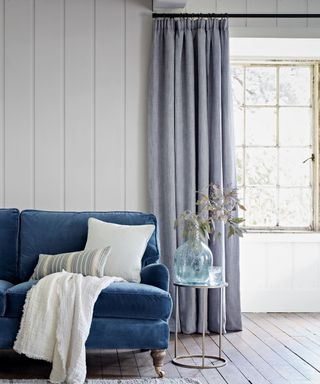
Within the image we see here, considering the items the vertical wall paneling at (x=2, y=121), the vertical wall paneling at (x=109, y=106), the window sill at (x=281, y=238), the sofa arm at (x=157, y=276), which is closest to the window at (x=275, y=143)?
the window sill at (x=281, y=238)

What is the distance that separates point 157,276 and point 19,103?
77.5 inches

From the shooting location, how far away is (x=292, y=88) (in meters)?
6.83

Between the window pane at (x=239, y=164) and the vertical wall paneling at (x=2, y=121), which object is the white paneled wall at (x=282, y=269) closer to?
the window pane at (x=239, y=164)

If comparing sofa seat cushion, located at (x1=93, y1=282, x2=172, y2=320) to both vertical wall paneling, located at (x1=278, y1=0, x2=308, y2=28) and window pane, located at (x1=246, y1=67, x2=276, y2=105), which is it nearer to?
vertical wall paneling, located at (x1=278, y1=0, x2=308, y2=28)

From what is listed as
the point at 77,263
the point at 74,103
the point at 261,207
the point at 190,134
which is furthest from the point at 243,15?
the point at 77,263

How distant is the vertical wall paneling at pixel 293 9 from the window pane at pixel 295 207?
5.20ft

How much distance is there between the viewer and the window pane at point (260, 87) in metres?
6.80

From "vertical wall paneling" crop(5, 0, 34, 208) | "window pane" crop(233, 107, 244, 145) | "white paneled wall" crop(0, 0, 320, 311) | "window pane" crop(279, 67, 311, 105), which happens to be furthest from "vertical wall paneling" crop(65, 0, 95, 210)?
"window pane" crop(279, 67, 311, 105)

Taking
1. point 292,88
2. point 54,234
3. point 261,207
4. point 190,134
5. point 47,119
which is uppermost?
point 292,88

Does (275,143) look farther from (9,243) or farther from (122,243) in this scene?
(9,243)

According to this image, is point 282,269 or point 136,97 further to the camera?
point 282,269

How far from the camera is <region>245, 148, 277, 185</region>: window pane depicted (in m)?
6.80

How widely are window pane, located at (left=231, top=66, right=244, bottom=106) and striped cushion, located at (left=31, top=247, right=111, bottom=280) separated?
2.64 metres

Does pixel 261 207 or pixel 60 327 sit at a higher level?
pixel 261 207
